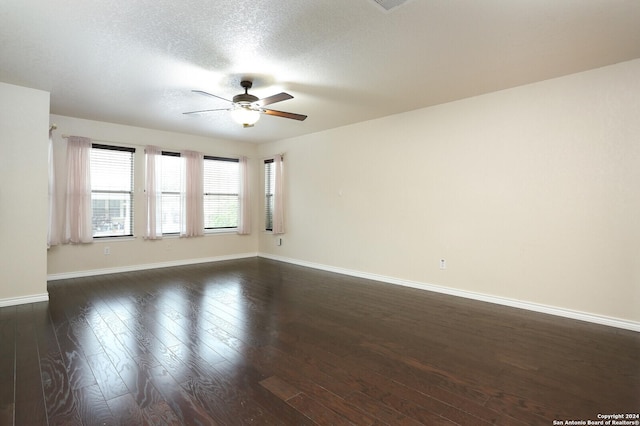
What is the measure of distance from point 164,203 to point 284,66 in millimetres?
4039

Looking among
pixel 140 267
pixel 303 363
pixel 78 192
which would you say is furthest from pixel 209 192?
pixel 303 363

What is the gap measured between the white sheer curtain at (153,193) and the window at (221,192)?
94 centimetres

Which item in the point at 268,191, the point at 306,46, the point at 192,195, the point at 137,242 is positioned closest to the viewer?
the point at 306,46

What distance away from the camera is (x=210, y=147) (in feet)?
21.4

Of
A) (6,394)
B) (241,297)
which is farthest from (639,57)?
(6,394)

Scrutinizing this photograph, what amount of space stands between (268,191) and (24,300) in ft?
14.5

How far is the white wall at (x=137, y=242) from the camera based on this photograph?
4941 millimetres

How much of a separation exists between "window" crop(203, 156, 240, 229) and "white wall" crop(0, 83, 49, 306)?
2867 millimetres

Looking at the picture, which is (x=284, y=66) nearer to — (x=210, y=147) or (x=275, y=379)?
(x=275, y=379)

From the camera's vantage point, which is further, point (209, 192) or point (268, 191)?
point (268, 191)

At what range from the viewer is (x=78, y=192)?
496 cm

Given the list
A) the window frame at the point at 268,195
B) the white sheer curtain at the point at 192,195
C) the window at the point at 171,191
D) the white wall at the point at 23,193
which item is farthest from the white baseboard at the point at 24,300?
the window frame at the point at 268,195

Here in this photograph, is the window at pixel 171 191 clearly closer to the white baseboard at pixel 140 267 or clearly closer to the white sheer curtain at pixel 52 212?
the white baseboard at pixel 140 267

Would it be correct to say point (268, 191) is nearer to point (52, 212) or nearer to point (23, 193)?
point (52, 212)
